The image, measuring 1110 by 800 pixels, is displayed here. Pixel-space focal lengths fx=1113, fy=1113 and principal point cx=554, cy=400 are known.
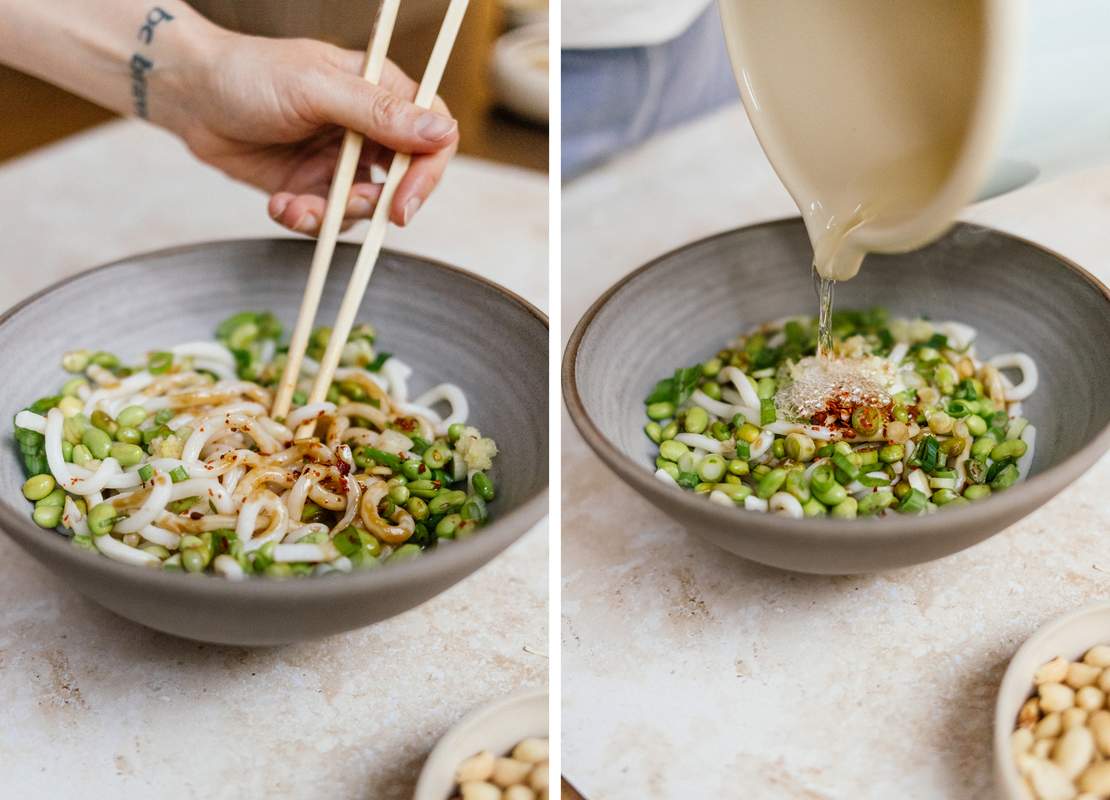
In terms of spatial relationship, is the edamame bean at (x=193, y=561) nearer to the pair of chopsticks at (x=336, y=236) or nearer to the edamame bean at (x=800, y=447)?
the pair of chopsticks at (x=336, y=236)

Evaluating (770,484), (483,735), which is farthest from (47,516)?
(770,484)

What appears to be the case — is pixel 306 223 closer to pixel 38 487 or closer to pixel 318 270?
pixel 318 270

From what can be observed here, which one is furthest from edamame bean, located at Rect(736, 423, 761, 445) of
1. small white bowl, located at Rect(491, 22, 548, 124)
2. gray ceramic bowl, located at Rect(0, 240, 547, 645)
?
small white bowl, located at Rect(491, 22, 548, 124)

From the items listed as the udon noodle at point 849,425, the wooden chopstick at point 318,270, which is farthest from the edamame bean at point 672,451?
the wooden chopstick at point 318,270

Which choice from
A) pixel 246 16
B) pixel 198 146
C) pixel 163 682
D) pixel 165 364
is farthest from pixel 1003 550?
pixel 246 16

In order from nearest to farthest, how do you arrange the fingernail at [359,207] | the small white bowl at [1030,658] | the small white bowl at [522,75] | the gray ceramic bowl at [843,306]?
the small white bowl at [1030,658]
the gray ceramic bowl at [843,306]
the fingernail at [359,207]
the small white bowl at [522,75]

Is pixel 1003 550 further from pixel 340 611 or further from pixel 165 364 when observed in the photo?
pixel 165 364
